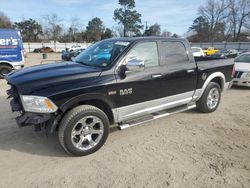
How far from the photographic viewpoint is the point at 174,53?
4746mm

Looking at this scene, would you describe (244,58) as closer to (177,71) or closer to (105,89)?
(177,71)

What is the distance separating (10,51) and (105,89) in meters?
9.75

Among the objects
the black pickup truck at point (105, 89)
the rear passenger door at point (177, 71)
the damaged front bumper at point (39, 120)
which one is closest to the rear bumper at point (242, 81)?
the black pickup truck at point (105, 89)

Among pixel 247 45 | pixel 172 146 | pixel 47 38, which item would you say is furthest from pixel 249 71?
pixel 47 38

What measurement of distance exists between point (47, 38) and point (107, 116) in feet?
276

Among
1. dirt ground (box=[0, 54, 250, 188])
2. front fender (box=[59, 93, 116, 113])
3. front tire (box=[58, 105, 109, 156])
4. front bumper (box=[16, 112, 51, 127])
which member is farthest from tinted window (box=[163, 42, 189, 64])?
front bumper (box=[16, 112, 51, 127])

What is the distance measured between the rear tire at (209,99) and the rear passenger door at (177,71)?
54cm

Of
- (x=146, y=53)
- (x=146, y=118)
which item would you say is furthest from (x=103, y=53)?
(x=146, y=118)

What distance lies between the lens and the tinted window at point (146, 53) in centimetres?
409

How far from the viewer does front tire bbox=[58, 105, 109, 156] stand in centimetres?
342

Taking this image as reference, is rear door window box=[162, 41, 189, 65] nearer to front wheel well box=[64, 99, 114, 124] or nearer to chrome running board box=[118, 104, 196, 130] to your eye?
chrome running board box=[118, 104, 196, 130]

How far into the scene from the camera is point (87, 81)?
355 cm

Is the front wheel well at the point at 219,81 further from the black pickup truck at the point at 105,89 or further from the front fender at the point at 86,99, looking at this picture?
the front fender at the point at 86,99

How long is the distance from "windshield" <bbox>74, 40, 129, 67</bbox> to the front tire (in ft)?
2.96
